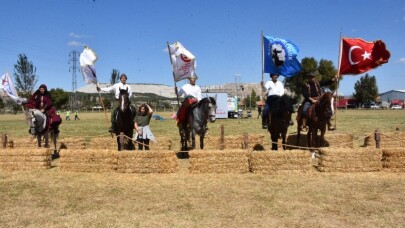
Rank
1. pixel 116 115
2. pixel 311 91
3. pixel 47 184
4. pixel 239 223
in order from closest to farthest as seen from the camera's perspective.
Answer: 1. pixel 239 223
2. pixel 47 184
3. pixel 116 115
4. pixel 311 91

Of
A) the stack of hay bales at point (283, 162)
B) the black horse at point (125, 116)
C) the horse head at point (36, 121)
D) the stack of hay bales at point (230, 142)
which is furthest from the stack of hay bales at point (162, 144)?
the stack of hay bales at point (283, 162)

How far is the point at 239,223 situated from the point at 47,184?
18.9 ft

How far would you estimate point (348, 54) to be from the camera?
50.3 ft

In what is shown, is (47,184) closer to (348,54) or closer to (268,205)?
(268,205)

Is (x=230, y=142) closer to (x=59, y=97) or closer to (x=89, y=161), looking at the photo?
(x=89, y=161)

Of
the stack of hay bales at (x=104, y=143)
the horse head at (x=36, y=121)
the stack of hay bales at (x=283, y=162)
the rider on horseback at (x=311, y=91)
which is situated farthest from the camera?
the stack of hay bales at (x=104, y=143)

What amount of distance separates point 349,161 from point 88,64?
429 inches

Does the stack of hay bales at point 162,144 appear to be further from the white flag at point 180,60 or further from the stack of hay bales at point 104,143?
the white flag at point 180,60

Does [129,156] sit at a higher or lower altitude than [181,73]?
lower

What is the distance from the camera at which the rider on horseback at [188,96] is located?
45.6 ft

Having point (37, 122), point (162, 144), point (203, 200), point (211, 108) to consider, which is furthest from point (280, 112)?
point (37, 122)

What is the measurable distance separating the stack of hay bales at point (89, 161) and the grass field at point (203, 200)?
0.50 metres

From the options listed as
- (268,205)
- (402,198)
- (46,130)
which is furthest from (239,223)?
(46,130)

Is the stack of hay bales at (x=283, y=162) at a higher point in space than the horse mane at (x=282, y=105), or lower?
lower
